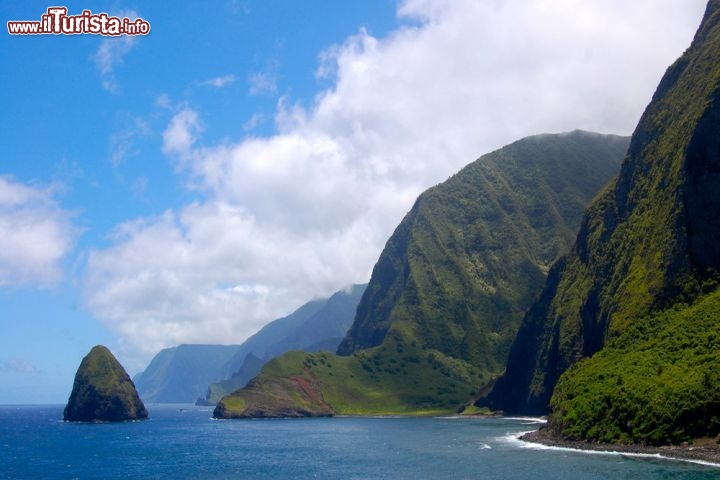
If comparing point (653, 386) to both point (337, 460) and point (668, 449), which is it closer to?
point (668, 449)

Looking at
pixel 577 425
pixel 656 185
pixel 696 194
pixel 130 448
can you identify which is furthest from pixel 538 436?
pixel 130 448

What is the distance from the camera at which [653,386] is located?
126125 millimetres

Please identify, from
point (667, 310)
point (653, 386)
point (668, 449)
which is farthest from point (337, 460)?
point (667, 310)

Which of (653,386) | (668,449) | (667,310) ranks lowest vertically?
(668,449)

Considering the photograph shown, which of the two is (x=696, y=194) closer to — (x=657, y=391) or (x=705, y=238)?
(x=705, y=238)

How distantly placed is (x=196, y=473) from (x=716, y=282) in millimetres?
114739

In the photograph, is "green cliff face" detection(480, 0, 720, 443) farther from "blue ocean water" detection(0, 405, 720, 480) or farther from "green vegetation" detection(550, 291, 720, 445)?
"blue ocean water" detection(0, 405, 720, 480)

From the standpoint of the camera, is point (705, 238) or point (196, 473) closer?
point (196, 473)

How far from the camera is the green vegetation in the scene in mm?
116062

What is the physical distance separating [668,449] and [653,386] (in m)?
14.2

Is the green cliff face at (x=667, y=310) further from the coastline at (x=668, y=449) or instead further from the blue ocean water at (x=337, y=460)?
the blue ocean water at (x=337, y=460)

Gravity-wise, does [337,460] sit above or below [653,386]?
below

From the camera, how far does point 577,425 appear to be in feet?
470

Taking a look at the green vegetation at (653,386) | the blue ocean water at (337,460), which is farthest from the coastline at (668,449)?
the blue ocean water at (337,460)
